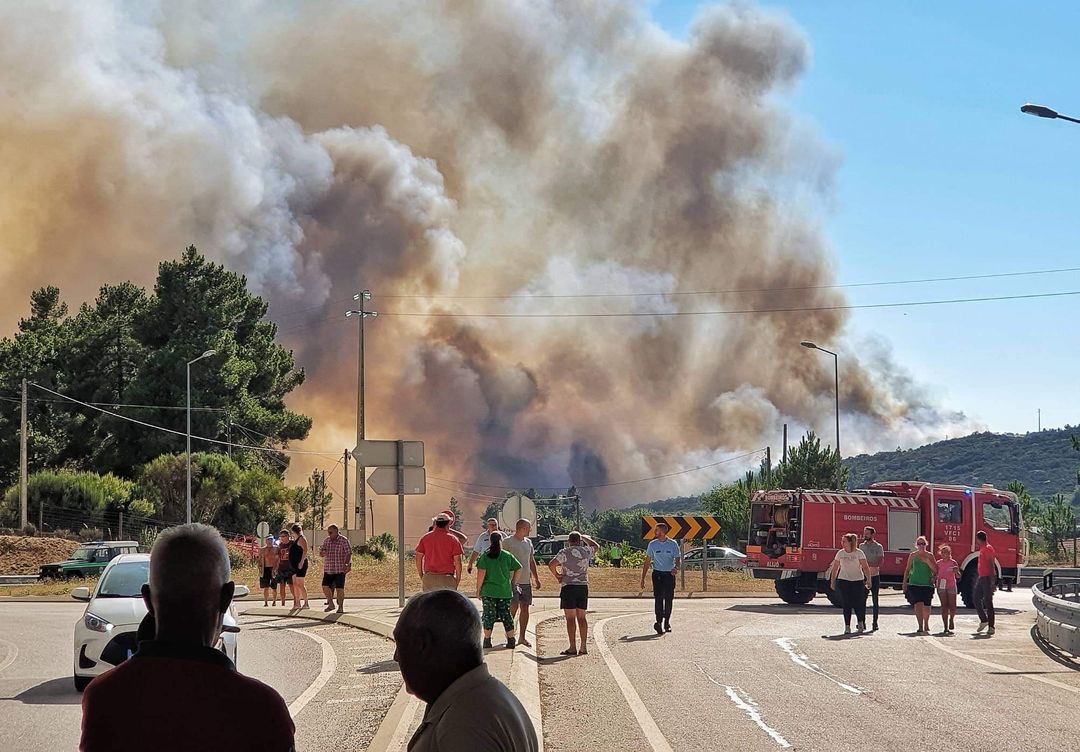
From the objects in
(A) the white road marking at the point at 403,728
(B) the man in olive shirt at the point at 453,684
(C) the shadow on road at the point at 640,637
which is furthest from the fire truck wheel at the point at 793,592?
(B) the man in olive shirt at the point at 453,684

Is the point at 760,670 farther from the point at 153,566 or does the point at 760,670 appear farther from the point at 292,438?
the point at 292,438

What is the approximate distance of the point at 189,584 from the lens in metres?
3.57

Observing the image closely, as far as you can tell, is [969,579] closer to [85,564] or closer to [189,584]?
[85,564]

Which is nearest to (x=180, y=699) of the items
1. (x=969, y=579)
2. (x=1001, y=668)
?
(x=1001, y=668)

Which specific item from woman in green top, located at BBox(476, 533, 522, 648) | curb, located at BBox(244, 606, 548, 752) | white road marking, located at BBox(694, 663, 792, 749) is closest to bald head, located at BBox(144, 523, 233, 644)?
curb, located at BBox(244, 606, 548, 752)

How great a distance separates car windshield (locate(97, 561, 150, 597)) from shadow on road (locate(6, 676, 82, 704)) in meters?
1.12

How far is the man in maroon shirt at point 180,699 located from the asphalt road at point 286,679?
24.2ft

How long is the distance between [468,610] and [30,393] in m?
88.5

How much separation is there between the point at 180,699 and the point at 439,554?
14.7 metres

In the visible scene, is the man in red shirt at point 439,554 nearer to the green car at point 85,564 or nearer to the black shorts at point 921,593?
the black shorts at point 921,593

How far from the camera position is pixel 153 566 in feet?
11.9

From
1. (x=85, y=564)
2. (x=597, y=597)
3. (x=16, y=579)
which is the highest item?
(x=85, y=564)

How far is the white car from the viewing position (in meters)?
13.4

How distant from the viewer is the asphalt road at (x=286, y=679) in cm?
1155
